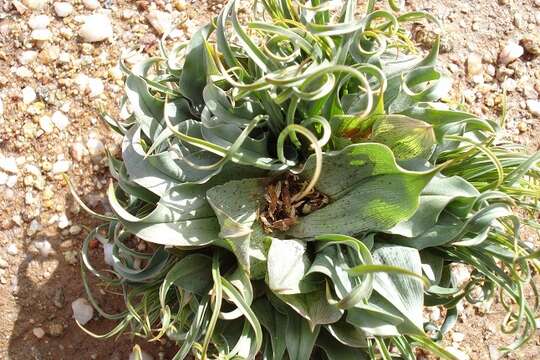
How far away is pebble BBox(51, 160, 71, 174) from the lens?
6.56 feet

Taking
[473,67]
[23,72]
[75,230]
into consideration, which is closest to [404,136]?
[473,67]

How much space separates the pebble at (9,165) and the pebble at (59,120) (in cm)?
17

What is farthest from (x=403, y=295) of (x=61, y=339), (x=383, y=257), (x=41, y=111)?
(x=41, y=111)

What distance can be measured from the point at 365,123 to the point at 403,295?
0.36 m

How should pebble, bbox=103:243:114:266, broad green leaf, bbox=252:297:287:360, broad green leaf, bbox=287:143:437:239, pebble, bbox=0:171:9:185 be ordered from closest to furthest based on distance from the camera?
broad green leaf, bbox=287:143:437:239, broad green leaf, bbox=252:297:287:360, pebble, bbox=103:243:114:266, pebble, bbox=0:171:9:185

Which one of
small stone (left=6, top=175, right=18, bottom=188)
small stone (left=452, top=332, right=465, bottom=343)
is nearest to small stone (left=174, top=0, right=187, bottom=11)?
small stone (left=6, top=175, right=18, bottom=188)

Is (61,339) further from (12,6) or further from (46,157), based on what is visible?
(12,6)

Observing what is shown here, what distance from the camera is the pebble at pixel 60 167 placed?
200 cm

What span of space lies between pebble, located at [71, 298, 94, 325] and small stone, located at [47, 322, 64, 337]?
0.06 m

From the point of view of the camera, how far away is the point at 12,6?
6.89 feet

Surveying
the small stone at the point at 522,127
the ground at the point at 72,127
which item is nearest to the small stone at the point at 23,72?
the ground at the point at 72,127

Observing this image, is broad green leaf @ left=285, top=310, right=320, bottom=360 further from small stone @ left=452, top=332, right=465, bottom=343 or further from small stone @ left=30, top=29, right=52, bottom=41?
small stone @ left=30, top=29, right=52, bottom=41

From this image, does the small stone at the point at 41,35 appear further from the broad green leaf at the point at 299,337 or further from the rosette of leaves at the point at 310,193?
the broad green leaf at the point at 299,337

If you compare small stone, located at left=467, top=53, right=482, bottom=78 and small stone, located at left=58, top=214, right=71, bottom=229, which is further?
small stone, located at left=467, top=53, right=482, bottom=78
